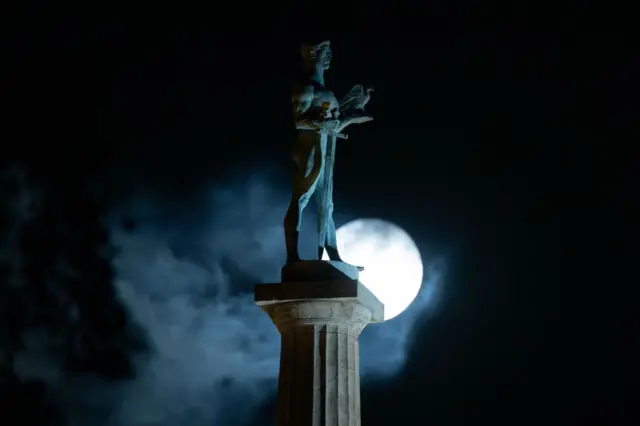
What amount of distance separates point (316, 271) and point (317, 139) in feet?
5.81

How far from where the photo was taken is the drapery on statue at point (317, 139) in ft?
29.3

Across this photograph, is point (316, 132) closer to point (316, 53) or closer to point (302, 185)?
point (302, 185)

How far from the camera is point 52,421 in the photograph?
53.9 ft

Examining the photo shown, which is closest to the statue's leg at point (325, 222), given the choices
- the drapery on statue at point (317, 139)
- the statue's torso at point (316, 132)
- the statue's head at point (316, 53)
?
the drapery on statue at point (317, 139)

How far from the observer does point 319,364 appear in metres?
8.23

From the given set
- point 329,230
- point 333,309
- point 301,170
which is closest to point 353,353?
point 333,309

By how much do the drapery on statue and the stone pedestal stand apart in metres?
0.56

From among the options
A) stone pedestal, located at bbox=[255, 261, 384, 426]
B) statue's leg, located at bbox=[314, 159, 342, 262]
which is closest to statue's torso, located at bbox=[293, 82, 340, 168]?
statue's leg, located at bbox=[314, 159, 342, 262]

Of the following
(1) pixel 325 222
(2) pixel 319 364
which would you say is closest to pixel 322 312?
(2) pixel 319 364

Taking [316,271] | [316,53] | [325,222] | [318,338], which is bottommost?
[318,338]

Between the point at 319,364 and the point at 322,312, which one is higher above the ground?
the point at 322,312

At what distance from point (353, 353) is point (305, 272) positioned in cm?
117

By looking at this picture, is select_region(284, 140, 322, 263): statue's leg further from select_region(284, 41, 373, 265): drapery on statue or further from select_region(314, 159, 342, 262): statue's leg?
select_region(314, 159, 342, 262): statue's leg

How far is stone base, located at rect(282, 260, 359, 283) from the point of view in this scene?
27.5 ft
